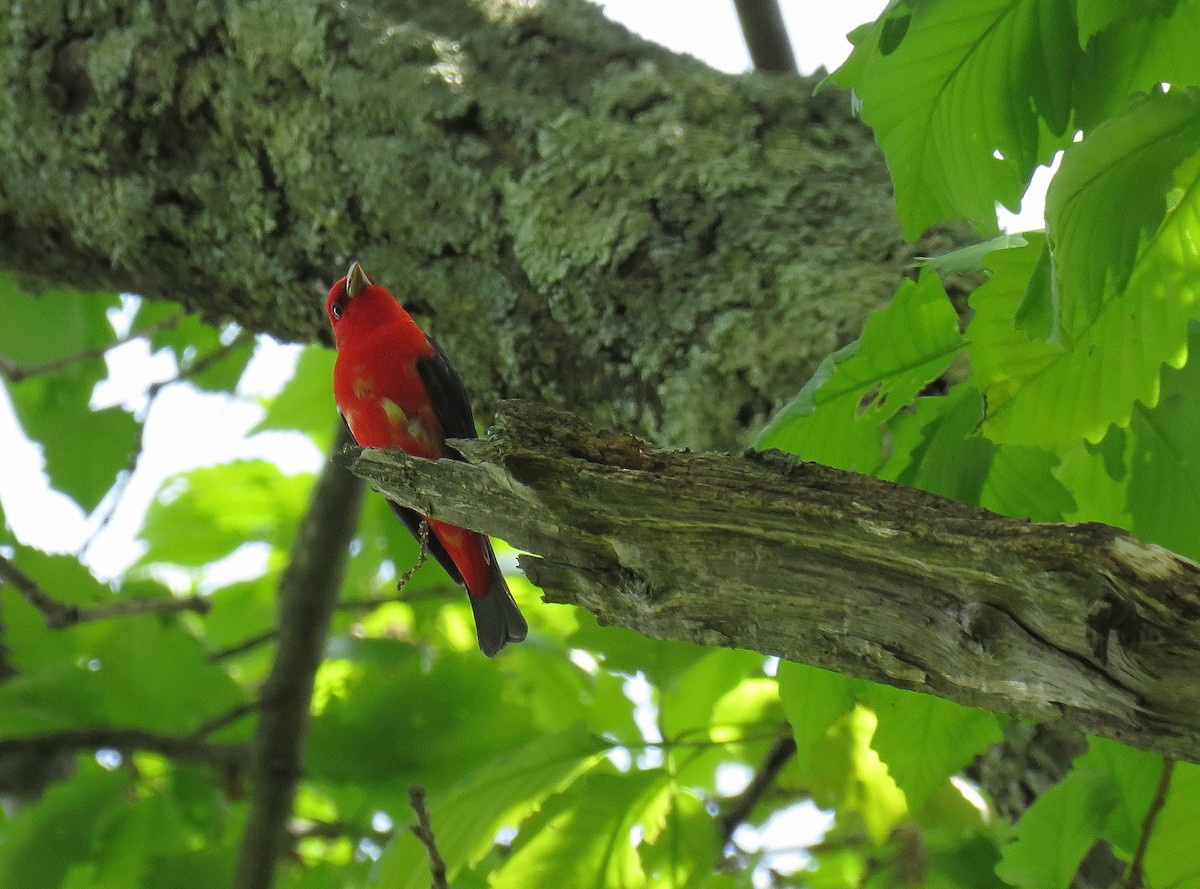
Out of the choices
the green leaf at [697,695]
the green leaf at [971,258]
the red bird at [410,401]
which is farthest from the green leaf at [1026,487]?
the red bird at [410,401]

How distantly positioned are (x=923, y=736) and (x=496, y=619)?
1595mm

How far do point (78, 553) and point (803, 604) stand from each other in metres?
2.89

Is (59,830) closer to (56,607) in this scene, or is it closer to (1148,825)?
(56,607)

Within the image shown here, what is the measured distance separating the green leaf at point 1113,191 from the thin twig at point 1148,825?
796 mm

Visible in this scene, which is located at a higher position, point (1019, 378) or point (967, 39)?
point (967, 39)

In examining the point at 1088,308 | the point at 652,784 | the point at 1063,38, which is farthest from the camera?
the point at 652,784

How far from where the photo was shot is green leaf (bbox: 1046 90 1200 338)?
3.55 feet

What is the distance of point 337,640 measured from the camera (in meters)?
3.74

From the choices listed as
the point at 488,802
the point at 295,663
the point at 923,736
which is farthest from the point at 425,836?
the point at 295,663

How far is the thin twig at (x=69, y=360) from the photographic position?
3.48 metres

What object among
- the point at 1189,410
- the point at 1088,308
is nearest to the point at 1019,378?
the point at 1088,308

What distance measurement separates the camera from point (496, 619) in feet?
10.0

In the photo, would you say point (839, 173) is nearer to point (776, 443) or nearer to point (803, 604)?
point (776, 443)

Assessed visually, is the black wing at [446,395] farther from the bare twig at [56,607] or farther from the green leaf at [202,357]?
the green leaf at [202,357]
